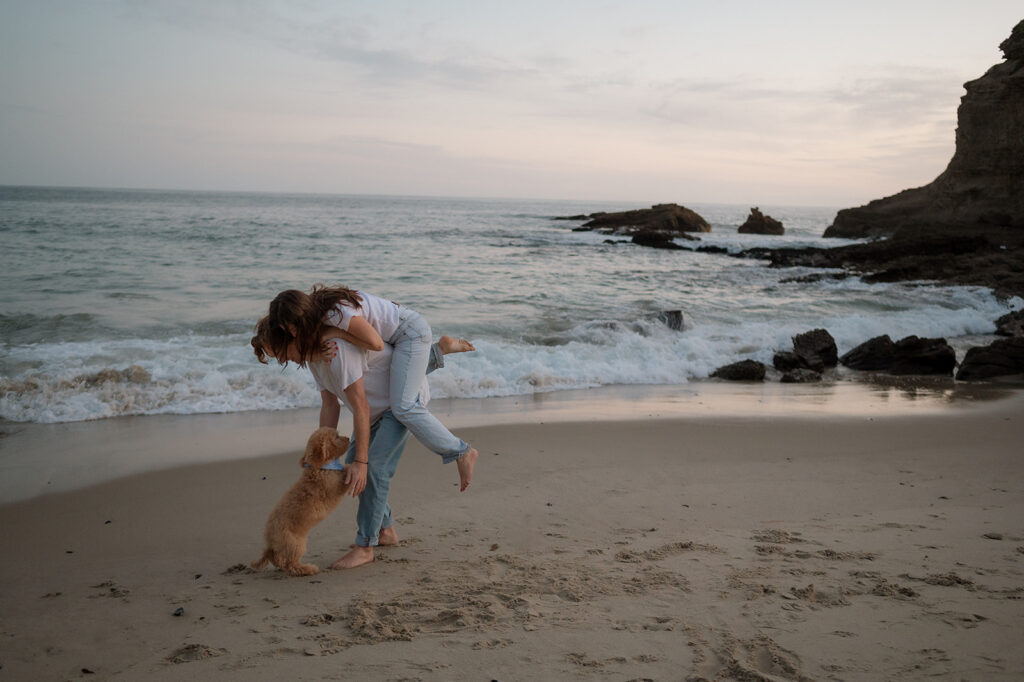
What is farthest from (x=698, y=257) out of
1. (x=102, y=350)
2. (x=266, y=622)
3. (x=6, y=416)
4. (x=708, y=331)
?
(x=266, y=622)

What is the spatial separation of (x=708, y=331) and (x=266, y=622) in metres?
11.4

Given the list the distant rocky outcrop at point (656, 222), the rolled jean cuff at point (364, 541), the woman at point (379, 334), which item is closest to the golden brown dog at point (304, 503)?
the woman at point (379, 334)

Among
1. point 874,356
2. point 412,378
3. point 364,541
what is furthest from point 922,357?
point 364,541

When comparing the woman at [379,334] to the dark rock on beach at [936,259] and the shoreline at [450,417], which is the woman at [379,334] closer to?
the shoreline at [450,417]

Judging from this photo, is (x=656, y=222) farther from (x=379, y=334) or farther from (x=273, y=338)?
(x=273, y=338)

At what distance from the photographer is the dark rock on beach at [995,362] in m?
10.2

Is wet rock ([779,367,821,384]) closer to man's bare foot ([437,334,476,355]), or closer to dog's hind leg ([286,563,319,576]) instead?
man's bare foot ([437,334,476,355])

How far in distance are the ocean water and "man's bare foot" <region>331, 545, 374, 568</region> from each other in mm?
4474

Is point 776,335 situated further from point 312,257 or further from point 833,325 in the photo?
point 312,257

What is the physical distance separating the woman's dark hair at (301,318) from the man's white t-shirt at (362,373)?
0.34 feet

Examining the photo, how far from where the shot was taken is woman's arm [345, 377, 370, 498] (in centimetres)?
337

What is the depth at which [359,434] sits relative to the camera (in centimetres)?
344

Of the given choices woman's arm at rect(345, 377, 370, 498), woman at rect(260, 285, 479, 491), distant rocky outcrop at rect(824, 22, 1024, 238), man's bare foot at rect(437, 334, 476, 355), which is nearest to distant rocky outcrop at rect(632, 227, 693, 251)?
distant rocky outcrop at rect(824, 22, 1024, 238)

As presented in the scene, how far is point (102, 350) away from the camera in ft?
31.4
